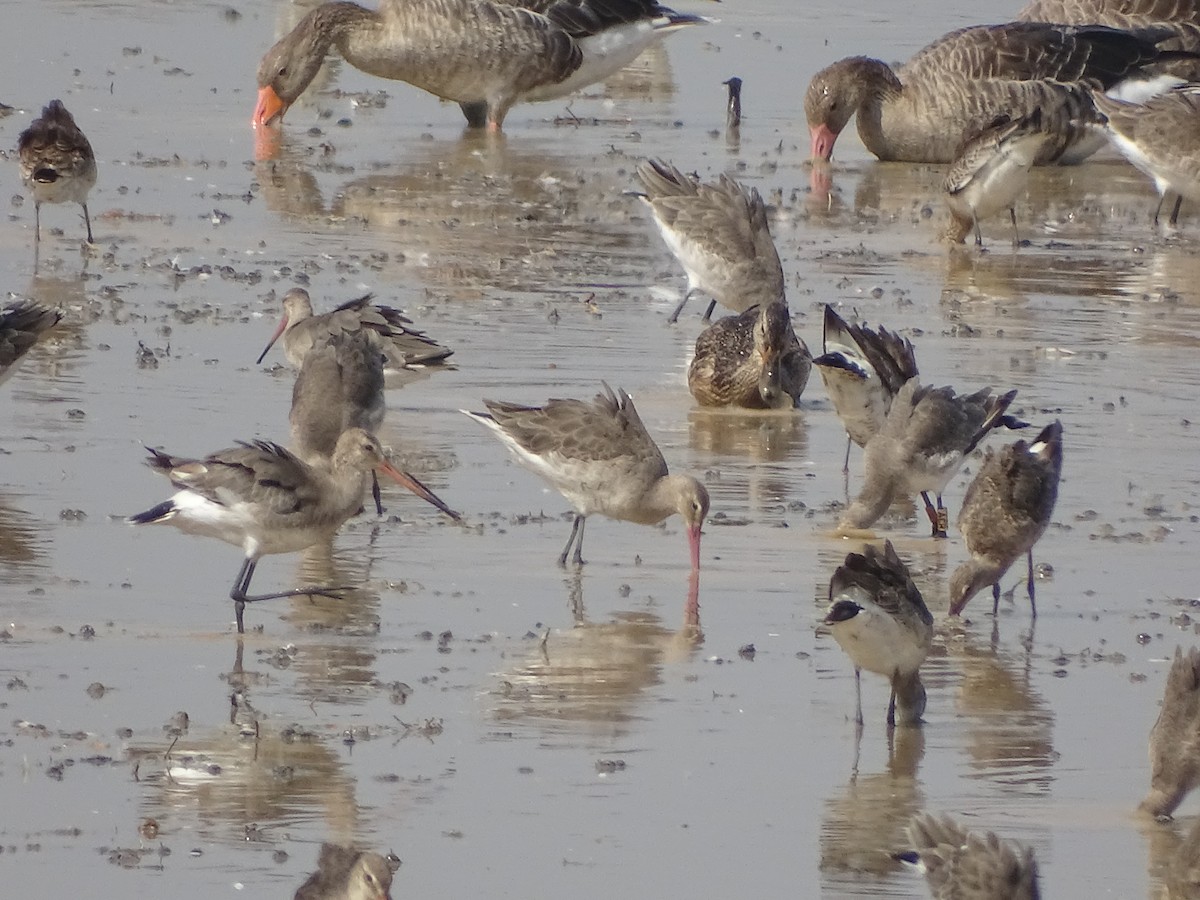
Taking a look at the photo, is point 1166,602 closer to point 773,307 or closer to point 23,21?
point 773,307

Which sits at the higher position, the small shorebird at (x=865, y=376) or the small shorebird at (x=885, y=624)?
the small shorebird at (x=865, y=376)

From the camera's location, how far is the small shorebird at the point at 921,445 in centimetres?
1010

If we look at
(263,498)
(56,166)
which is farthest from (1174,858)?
(56,166)

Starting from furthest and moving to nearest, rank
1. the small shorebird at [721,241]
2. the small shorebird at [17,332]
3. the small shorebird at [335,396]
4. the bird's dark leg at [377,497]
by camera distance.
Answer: the small shorebird at [721,241] < the small shorebird at [17,332] < the small shorebird at [335,396] < the bird's dark leg at [377,497]

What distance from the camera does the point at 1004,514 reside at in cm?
905

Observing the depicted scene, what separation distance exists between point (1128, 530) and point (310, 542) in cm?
357

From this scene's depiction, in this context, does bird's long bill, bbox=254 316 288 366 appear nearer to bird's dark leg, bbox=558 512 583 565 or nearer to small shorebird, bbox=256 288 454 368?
small shorebird, bbox=256 288 454 368

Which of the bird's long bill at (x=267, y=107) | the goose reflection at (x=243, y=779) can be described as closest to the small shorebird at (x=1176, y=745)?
the goose reflection at (x=243, y=779)

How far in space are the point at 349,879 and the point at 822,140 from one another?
14.2 m

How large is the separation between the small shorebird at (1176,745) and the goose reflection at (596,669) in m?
1.64

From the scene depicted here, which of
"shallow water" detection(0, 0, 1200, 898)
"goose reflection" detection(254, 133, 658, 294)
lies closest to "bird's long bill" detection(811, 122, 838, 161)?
"shallow water" detection(0, 0, 1200, 898)

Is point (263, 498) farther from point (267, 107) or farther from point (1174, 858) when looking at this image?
point (267, 107)

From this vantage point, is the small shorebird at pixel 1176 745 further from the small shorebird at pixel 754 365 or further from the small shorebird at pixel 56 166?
the small shorebird at pixel 56 166

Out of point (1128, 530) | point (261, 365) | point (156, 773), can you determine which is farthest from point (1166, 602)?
point (261, 365)
